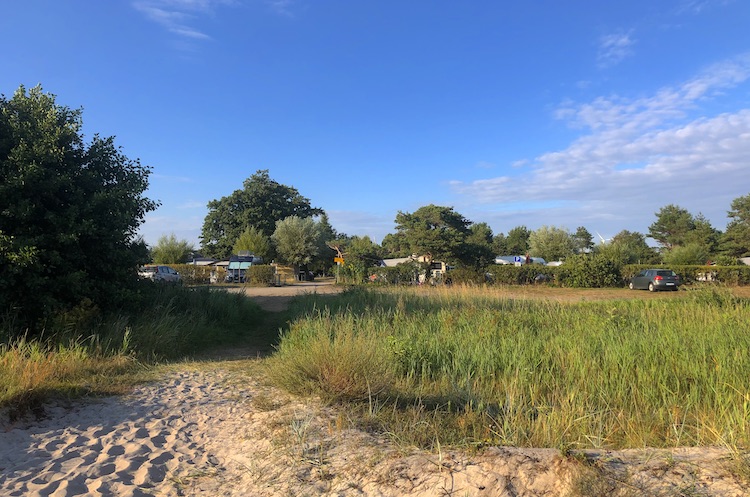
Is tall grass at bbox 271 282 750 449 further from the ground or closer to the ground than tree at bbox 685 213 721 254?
closer to the ground

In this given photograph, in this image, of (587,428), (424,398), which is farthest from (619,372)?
(424,398)

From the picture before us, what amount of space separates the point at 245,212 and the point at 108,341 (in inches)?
2184

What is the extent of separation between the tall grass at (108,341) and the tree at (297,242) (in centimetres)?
3560

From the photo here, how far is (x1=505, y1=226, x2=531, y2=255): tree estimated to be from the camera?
91.8 metres

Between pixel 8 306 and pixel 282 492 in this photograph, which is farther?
pixel 8 306

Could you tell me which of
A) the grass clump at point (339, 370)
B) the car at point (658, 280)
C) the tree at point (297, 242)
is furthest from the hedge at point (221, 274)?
the grass clump at point (339, 370)

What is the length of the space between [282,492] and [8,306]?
726 cm

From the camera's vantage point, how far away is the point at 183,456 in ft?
12.6

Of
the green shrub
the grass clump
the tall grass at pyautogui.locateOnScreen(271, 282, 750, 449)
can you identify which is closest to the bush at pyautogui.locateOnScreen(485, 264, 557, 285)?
the green shrub

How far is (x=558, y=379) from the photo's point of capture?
5449mm

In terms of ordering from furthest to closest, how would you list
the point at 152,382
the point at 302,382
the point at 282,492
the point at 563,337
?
the point at 563,337 → the point at 152,382 → the point at 302,382 → the point at 282,492

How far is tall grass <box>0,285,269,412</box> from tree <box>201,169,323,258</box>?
1939 inches

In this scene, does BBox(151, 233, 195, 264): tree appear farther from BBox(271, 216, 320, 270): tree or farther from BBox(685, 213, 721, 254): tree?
BBox(685, 213, 721, 254): tree

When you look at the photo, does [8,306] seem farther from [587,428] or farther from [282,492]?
[587,428]
